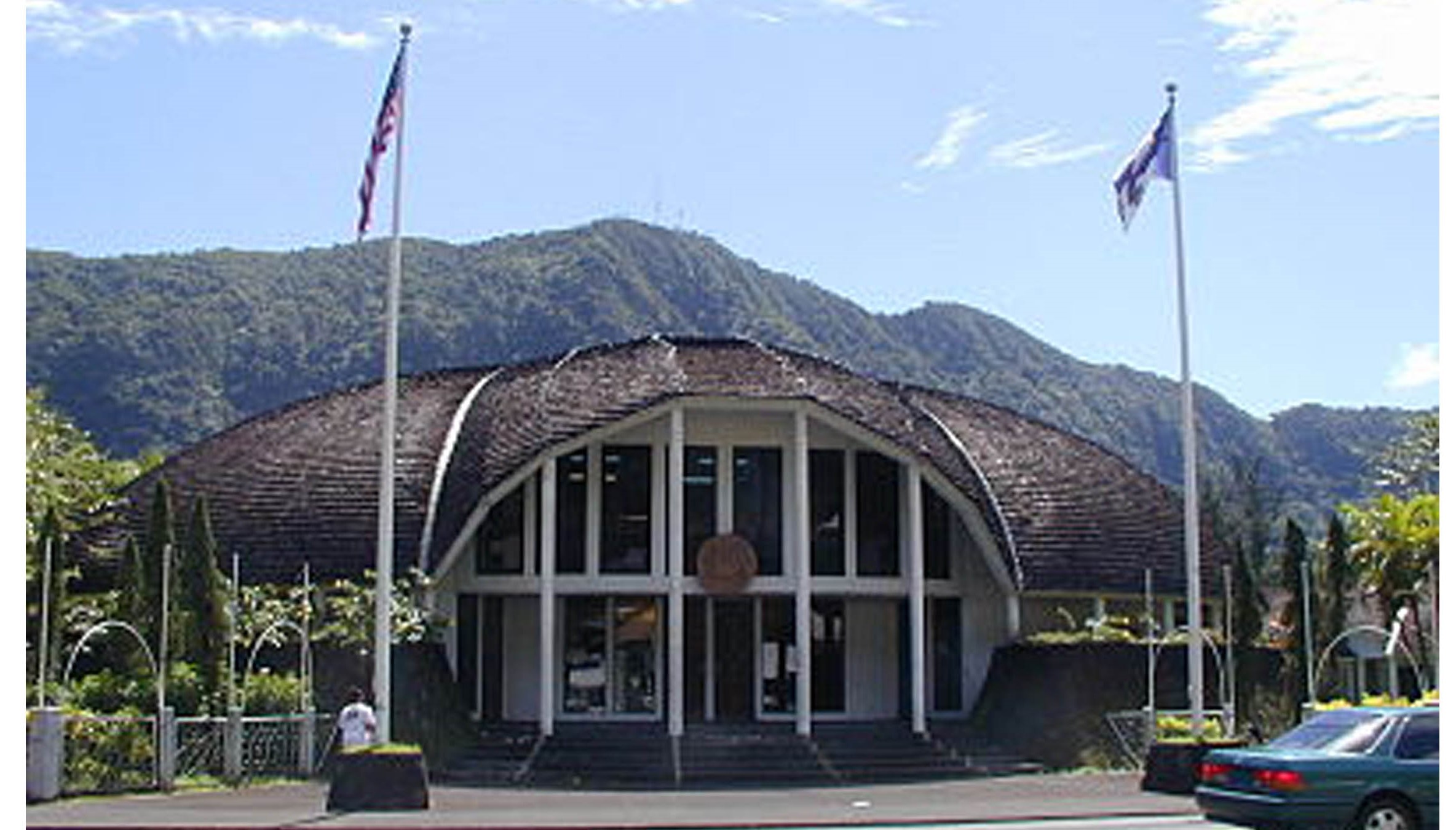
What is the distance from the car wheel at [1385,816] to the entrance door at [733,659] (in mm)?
18607

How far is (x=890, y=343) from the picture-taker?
180 metres

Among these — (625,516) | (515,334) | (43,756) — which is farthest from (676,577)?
(515,334)

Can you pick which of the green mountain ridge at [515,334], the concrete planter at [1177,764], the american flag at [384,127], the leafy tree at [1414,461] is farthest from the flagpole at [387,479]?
the green mountain ridge at [515,334]

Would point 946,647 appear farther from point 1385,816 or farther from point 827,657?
point 1385,816

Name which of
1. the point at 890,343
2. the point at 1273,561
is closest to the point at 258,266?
the point at 890,343

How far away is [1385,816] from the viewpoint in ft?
53.1

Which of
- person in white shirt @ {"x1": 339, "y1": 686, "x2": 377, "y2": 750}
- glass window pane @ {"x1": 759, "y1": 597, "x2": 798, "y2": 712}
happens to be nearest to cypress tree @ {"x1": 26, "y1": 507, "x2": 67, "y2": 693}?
person in white shirt @ {"x1": 339, "y1": 686, "x2": 377, "y2": 750}

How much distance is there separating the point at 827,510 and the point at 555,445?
5726 mm

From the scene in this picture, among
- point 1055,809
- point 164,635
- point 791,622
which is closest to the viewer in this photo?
point 1055,809

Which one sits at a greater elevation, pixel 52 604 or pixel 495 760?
pixel 52 604

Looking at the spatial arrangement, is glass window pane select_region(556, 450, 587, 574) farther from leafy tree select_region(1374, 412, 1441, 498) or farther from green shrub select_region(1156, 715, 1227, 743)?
leafy tree select_region(1374, 412, 1441, 498)

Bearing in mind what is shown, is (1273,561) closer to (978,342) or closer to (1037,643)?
(1037,643)

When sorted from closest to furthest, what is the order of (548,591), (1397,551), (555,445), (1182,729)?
(1182,729) < (548,591) < (555,445) < (1397,551)

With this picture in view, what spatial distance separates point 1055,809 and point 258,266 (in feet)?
463
